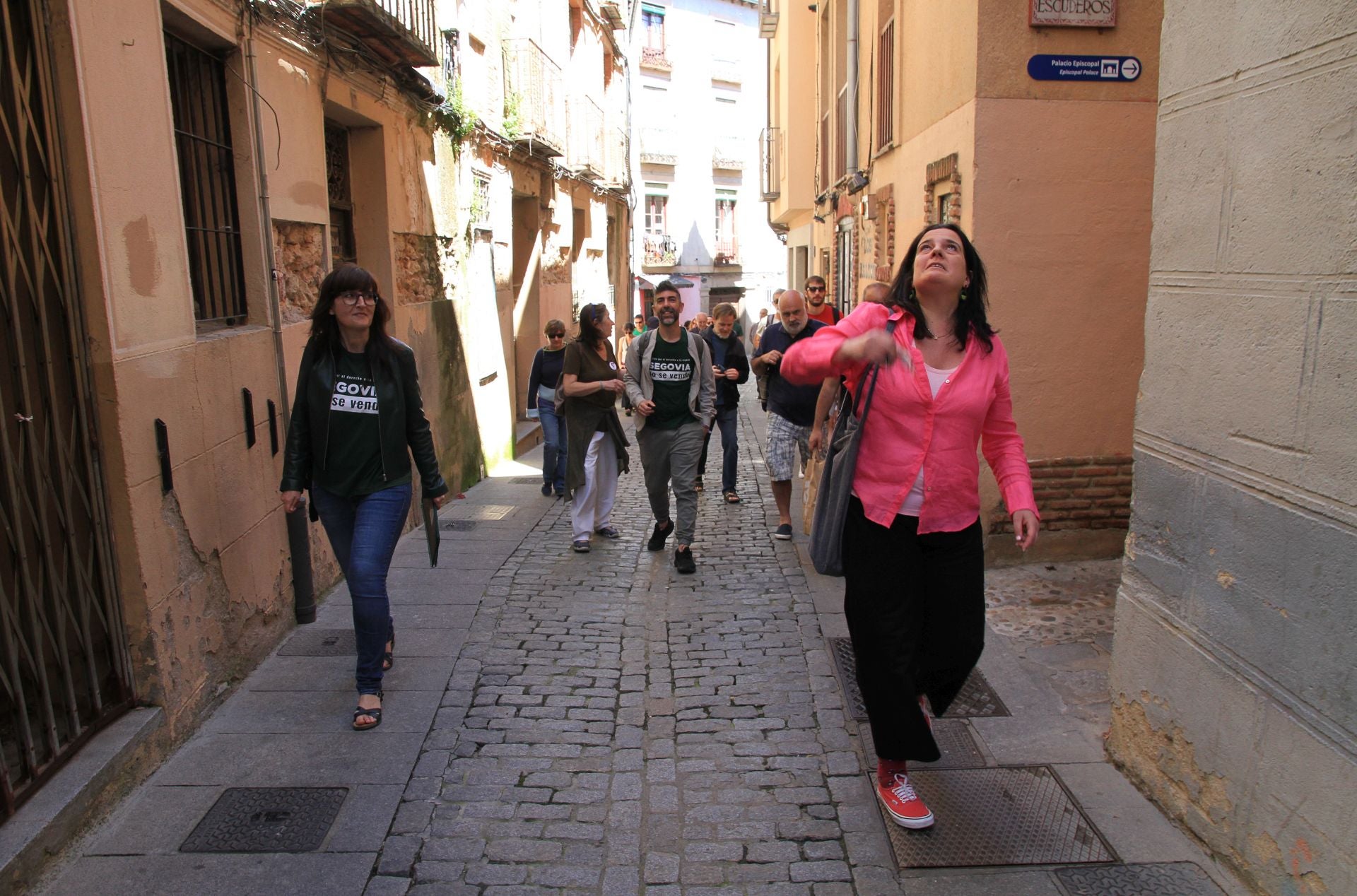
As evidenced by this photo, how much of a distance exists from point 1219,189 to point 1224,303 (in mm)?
353

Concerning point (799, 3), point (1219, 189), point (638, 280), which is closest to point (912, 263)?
point (1219, 189)

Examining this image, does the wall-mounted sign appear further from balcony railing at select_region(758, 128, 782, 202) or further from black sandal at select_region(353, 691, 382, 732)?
balcony railing at select_region(758, 128, 782, 202)

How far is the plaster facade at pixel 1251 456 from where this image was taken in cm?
261

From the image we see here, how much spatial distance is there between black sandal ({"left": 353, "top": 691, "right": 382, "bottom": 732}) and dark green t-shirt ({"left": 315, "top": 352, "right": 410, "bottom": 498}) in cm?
89

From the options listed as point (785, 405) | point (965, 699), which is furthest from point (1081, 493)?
point (965, 699)

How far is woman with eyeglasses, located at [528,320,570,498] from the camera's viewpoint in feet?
31.5

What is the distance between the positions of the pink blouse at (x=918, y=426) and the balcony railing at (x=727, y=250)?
35.6 meters

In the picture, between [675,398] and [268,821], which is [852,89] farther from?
[268,821]

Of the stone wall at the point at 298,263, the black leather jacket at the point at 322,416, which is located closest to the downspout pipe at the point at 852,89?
the stone wall at the point at 298,263

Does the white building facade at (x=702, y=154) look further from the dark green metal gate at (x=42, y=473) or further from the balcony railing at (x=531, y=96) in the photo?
the dark green metal gate at (x=42, y=473)

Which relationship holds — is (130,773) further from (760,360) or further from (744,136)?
(744,136)


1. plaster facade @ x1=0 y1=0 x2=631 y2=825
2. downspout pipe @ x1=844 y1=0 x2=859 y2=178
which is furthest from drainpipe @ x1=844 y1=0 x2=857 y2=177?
plaster facade @ x1=0 y1=0 x2=631 y2=825

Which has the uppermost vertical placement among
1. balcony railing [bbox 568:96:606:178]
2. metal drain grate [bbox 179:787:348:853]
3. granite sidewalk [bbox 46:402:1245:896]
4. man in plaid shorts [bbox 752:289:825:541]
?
balcony railing [bbox 568:96:606:178]

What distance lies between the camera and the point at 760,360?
7227mm
